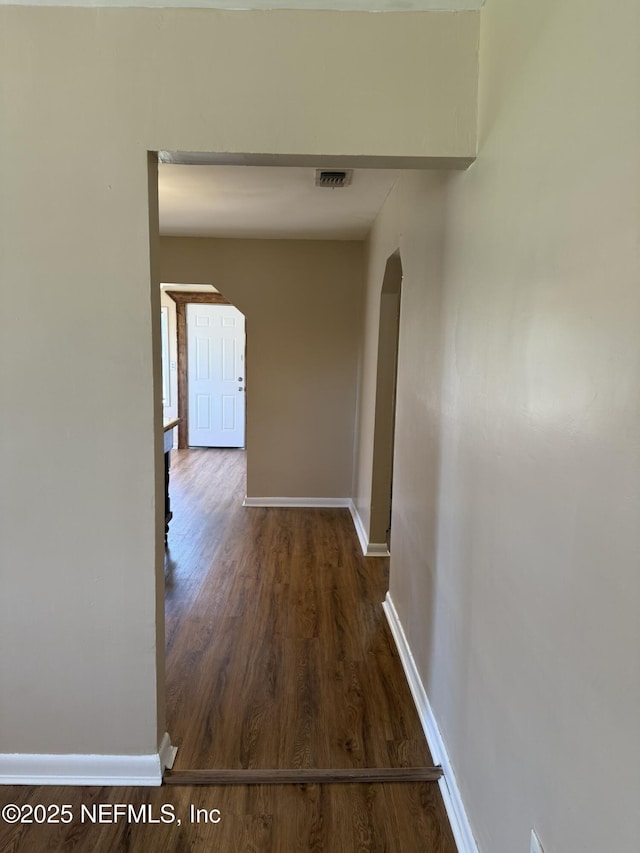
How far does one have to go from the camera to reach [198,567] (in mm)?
3555

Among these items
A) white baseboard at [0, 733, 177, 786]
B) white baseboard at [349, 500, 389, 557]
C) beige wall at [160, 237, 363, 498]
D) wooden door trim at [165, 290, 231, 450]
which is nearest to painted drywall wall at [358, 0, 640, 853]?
white baseboard at [0, 733, 177, 786]

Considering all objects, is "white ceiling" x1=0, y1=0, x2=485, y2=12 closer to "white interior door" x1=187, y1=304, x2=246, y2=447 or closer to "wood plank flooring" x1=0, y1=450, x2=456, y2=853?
Answer: "wood plank flooring" x1=0, y1=450, x2=456, y2=853

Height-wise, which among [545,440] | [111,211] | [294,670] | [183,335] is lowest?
[294,670]

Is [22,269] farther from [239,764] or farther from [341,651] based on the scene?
[341,651]

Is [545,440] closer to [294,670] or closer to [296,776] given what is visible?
[296,776]

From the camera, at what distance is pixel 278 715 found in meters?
2.11

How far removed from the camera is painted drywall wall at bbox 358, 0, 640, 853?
0.82 m

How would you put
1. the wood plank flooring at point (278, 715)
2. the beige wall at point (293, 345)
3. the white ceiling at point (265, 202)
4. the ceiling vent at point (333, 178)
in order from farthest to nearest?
the beige wall at point (293, 345)
the white ceiling at point (265, 202)
the ceiling vent at point (333, 178)
the wood plank flooring at point (278, 715)

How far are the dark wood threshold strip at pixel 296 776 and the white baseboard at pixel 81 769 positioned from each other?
0.26 ft

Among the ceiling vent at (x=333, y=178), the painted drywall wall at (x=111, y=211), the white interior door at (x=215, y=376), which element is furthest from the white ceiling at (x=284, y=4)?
the white interior door at (x=215, y=376)

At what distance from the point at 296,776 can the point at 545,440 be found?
1.46 meters

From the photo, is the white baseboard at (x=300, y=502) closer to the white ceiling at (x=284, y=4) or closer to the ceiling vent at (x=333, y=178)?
the ceiling vent at (x=333, y=178)

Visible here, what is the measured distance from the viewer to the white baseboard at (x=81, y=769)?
1751 mm

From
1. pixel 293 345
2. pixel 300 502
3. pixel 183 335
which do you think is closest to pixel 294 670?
pixel 300 502
